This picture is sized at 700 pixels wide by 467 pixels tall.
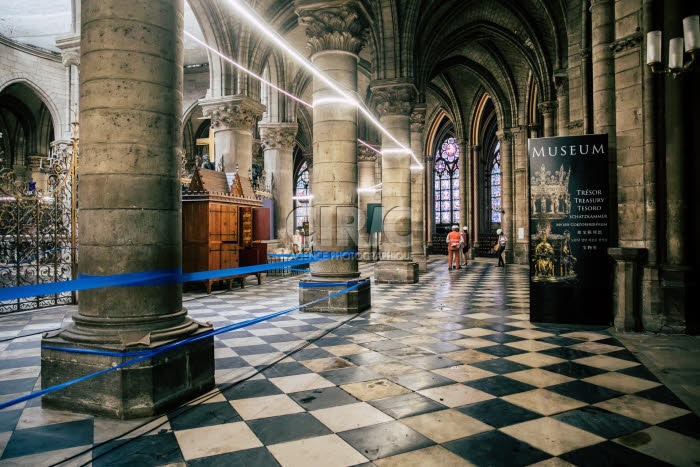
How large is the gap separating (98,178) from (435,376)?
3.32m

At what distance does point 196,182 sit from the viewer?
11.0 metres

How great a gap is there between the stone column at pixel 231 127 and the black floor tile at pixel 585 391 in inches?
497

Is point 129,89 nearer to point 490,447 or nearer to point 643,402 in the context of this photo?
point 490,447

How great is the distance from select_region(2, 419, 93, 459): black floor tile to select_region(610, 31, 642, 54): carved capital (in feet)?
25.6

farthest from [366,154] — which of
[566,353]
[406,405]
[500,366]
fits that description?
[406,405]

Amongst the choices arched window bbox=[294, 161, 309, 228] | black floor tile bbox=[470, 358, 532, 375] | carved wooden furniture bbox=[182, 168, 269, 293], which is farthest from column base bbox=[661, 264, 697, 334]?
arched window bbox=[294, 161, 309, 228]

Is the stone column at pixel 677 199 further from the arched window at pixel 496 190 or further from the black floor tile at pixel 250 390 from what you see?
the arched window at pixel 496 190

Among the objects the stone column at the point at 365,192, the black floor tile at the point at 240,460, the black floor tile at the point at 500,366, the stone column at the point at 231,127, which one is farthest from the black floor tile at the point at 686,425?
the stone column at the point at 365,192

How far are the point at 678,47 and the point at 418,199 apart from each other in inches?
450

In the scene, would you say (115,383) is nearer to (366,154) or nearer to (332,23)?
(332,23)

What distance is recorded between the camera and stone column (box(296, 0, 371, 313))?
7621 mm

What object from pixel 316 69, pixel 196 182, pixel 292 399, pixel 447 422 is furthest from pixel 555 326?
pixel 196 182

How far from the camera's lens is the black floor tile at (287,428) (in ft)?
9.43

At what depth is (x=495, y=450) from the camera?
269 cm
